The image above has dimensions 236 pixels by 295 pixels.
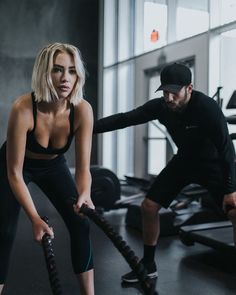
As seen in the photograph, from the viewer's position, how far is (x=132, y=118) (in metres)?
2.36

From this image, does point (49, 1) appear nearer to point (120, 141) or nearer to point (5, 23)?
point (5, 23)

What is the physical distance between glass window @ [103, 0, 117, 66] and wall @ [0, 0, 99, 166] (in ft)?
0.66

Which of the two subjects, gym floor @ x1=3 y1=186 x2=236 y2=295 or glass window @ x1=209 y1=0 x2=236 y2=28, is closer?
gym floor @ x1=3 y1=186 x2=236 y2=295

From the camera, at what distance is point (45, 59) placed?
5.00 ft

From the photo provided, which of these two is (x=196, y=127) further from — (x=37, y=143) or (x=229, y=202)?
(x=37, y=143)

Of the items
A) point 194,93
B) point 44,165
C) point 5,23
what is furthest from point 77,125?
point 5,23

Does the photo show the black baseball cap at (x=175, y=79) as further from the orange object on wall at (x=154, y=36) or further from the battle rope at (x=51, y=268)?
the orange object on wall at (x=154, y=36)

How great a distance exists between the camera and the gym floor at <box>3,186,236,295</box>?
2.29m

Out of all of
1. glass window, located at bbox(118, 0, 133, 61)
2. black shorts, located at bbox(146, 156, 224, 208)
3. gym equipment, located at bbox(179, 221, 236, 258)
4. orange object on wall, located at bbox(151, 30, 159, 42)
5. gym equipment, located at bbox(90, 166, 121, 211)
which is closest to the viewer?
black shorts, located at bbox(146, 156, 224, 208)

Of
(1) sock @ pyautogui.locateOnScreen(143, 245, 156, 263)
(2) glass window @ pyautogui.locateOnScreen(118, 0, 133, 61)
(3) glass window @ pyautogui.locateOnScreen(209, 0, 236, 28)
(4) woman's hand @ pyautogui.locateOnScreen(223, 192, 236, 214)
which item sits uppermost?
(2) glass window @ pyautogui.locateOnScreen(118, 0, 133, 61)

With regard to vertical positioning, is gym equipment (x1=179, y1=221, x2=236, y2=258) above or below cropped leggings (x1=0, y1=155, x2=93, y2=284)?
below

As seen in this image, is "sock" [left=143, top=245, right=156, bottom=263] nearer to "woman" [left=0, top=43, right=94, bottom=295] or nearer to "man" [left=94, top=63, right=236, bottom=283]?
"man" [left=94, top=63, right=236, bottom=283]

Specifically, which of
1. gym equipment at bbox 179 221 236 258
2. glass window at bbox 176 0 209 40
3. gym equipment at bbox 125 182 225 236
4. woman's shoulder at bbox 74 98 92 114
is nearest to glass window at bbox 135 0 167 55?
glass window at bbox 176 0 209 40

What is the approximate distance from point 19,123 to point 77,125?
0.80 feet
